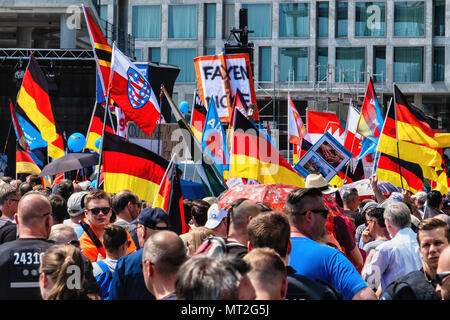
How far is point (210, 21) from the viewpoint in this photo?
5497cm

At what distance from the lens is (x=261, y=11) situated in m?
54.2

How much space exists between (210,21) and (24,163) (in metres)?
40.6

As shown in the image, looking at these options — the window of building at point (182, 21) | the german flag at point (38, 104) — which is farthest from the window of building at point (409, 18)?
the german flag at point (38, 104)

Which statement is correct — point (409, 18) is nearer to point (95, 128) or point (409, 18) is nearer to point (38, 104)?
point (95, 128)

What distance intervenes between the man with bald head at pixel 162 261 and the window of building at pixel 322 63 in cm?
4816

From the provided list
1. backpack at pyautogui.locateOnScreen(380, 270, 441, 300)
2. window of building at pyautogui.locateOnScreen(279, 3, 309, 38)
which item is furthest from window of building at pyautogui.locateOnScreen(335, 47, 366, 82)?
backpack at pyautogui.locateOnScreen(380, 270, 441, 300)

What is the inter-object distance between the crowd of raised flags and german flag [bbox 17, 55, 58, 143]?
17mm

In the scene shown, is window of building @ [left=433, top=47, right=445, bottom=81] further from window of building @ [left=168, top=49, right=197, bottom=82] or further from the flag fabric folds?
the flag fabric folds

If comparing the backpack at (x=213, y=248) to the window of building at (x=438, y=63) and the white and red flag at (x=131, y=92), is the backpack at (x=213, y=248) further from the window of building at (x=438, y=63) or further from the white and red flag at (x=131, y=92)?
the window of building at (x=438, y=63)

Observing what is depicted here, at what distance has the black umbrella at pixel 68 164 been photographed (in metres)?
13.7

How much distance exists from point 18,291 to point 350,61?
49.1 metres
